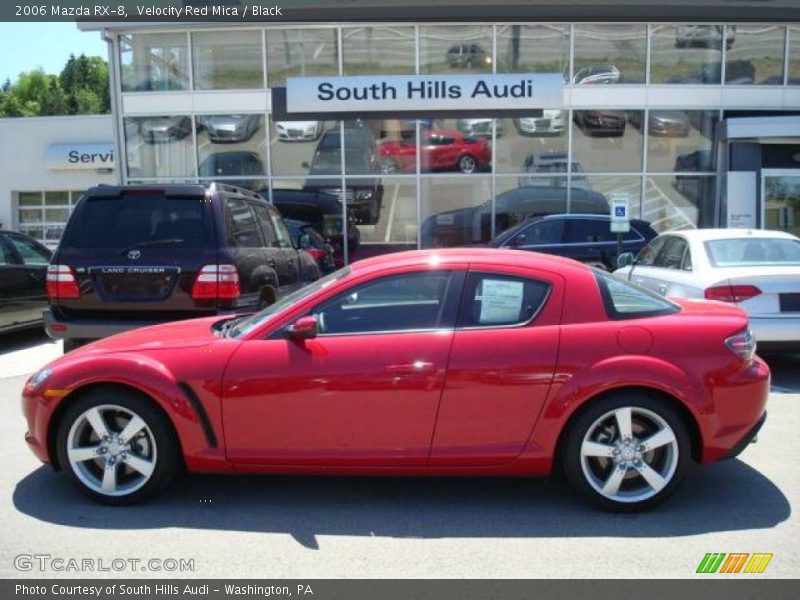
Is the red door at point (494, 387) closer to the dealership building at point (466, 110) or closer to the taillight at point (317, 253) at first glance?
the taillight at point (317, 253)

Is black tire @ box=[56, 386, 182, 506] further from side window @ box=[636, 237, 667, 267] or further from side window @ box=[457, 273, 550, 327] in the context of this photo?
side window @ box=[636, 237, 667, 267]

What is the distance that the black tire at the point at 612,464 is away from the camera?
3975 mm

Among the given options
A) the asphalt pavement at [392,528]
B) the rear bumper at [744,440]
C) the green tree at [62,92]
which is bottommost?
the asphalt pavement at [392,528]

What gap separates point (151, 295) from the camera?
6.30 m

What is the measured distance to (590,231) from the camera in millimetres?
12562

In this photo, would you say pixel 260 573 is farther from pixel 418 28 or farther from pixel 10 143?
pixel 10 143

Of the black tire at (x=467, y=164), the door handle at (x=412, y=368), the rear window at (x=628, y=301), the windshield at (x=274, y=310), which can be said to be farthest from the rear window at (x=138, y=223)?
the black tire at (x=467, y=164)

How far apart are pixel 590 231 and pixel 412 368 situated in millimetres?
9338

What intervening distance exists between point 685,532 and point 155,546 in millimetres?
2786

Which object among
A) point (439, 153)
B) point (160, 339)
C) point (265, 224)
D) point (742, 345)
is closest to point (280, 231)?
point (265, 224)

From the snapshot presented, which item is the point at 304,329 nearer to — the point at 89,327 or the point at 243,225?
the point at 89,327

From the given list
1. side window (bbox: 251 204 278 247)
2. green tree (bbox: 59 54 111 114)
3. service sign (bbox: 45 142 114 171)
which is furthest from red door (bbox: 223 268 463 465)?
green tree (bbox: 59 54 111 114)

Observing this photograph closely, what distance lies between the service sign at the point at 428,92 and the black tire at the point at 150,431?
482 inches

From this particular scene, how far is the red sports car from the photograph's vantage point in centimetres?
1606
